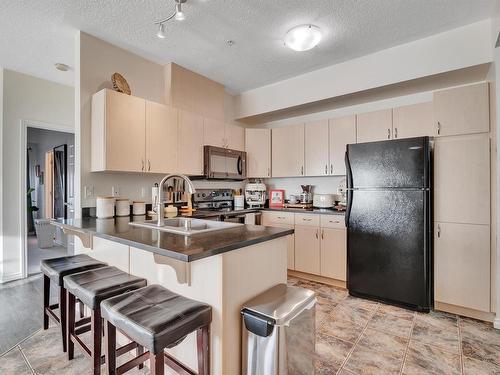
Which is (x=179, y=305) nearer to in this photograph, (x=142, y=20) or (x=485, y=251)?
(x=142, y=20)

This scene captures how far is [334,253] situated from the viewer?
321 centimetres

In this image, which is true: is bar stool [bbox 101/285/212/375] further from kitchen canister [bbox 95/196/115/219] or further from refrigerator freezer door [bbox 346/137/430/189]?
refrigerator freezer door [bbox 346/137/430/189]

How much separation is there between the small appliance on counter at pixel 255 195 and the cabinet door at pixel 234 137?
616 millimetres

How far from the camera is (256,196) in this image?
4.17m

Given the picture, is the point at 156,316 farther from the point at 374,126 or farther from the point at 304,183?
the point at 304,183

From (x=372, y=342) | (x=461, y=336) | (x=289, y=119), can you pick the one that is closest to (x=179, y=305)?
(x=372, y=342)

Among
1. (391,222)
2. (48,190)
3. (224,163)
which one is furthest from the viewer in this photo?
(48,190)

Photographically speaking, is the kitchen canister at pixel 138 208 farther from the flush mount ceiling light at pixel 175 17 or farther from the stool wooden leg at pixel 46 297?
the flush mount ceiling light at pixel 175 17

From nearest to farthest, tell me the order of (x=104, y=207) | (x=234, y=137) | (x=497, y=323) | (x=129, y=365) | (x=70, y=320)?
1. (x=129, y=365)
2. (x=70, y=320)
3. (x=497, y=323)
4. (x=104, y=207)
5. (x=234, y=137)

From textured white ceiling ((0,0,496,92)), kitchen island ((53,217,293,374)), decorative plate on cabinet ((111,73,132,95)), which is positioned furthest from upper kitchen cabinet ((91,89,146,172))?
kitchen island ((53,217,293,374))

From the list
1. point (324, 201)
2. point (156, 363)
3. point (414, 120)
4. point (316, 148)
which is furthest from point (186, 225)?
point (414, 120)

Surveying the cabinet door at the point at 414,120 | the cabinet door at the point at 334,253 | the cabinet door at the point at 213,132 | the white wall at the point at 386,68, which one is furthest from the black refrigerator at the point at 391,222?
the cabinet door at the point at 213,132

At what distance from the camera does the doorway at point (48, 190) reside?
472 cm

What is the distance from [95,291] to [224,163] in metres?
2.49
